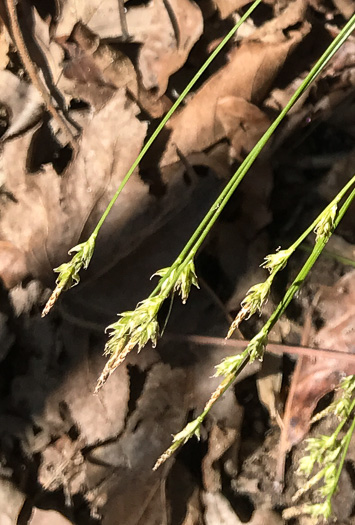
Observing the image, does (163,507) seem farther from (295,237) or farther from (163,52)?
(163,52)

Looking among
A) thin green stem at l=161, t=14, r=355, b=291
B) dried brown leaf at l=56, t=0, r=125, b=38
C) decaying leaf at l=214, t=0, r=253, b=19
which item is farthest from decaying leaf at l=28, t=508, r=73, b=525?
decaying leaf at l=214, t=0, r=253, b=19

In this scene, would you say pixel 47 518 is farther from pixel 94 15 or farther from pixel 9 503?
pixel 94 15

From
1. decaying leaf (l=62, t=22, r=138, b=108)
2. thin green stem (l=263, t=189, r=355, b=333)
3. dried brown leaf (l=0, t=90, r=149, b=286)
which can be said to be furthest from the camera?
decaying leaf (l=62, t=22, r=138, b=108)

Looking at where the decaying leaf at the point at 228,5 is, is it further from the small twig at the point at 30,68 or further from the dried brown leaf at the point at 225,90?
the small twig at the point at 30,68

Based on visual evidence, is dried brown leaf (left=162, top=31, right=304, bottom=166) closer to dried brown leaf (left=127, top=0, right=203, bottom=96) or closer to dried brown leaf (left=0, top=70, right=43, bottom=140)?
dried brown leaf (left=127, top=0, right=203, bottom=96)

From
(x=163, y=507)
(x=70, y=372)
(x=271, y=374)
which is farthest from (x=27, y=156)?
(x=163, y=507)
